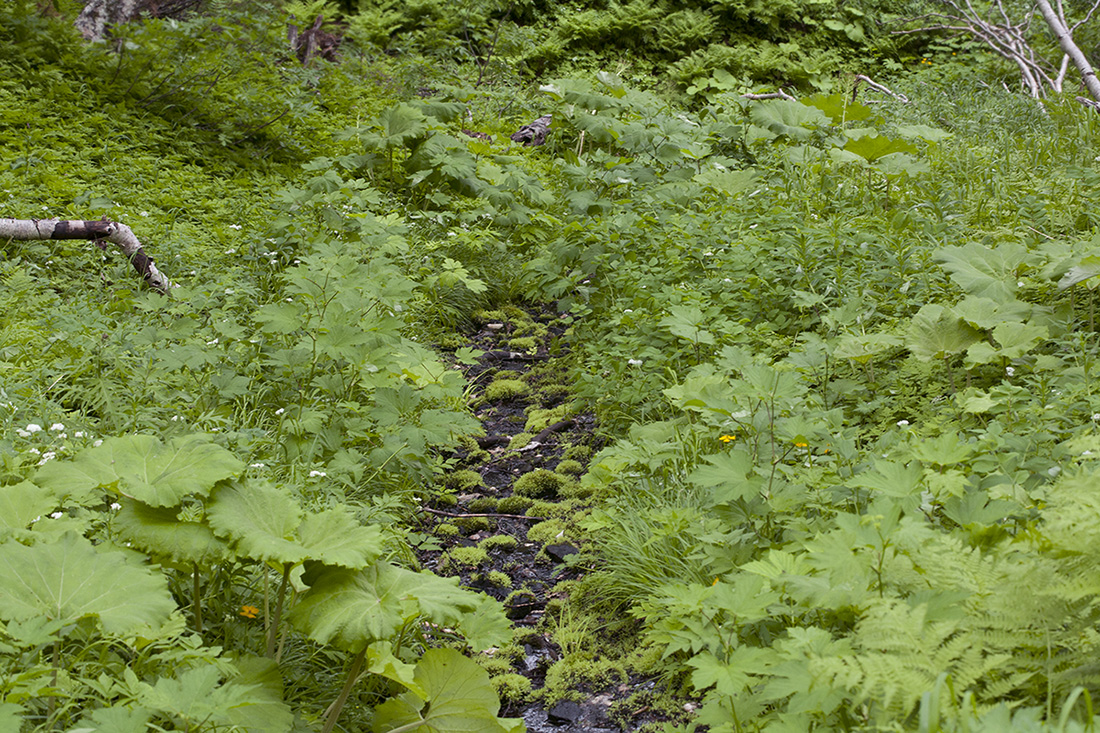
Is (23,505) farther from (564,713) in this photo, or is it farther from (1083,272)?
(1083,272)

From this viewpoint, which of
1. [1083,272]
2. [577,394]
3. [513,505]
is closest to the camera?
[1083,272]

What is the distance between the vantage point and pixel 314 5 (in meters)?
10.5

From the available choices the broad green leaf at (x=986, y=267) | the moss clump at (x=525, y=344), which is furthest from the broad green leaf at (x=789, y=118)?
the broad green leaf at (x=986, y=267)

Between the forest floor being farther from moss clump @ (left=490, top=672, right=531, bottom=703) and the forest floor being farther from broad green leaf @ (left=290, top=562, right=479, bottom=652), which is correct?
broad green leaf @ (left=290, top=562, right=479, bottom=652)

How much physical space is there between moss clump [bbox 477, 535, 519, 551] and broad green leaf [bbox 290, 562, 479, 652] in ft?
4.11

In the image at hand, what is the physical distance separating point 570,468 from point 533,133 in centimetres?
571

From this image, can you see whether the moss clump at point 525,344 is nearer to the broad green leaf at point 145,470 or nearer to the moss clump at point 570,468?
the moss clump at point 570,468

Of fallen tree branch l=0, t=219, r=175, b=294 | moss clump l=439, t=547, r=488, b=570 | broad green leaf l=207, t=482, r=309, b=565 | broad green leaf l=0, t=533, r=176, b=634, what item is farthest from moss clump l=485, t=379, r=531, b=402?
broad green leaf l=0, t=533, r=176, b=634

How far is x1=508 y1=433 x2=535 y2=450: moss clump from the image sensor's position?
166 inches

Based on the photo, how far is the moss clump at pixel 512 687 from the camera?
259 cm

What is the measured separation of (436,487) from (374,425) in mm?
439

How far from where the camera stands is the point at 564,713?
8.20 feet

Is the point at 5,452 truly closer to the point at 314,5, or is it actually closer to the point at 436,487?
the point at 436,487

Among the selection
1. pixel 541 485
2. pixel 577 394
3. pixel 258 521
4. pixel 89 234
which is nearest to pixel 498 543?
pixel 541 485
